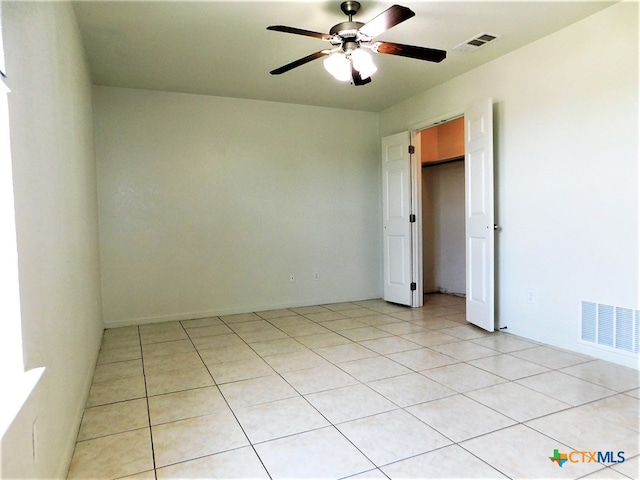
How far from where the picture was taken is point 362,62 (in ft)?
9.05

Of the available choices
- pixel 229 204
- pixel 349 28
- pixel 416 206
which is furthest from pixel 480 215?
pixel 229 204

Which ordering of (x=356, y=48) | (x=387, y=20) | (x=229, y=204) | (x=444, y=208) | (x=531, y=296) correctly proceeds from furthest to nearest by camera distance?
(x=444, y=208), (x=229, y=204), (x=531, y=296), (x=356, y=48), (x=387, y=20)

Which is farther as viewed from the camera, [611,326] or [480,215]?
[480,215]

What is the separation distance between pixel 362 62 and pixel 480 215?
196cm

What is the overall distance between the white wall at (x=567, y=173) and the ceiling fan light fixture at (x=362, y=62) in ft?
5.22

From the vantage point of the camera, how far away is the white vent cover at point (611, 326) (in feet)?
9.09

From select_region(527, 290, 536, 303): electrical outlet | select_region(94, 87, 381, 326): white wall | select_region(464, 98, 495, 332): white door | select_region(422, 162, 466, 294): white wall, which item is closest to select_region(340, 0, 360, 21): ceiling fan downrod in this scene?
select_region(464, 98, 495, 332): white door

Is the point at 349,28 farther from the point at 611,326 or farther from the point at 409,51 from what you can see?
the point at 611,326

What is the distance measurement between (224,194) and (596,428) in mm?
3998

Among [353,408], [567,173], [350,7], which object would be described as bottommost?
[353,408]

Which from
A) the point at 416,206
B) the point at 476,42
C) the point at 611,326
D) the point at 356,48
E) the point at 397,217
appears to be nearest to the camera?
the point at 356,48

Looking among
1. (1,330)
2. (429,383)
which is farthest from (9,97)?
(429,383)

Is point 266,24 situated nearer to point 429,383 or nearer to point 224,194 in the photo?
→ point 224,194

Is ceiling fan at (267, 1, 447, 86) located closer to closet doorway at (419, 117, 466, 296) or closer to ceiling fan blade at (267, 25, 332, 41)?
ceiling fan blade at (267, 25, 332, 41)
